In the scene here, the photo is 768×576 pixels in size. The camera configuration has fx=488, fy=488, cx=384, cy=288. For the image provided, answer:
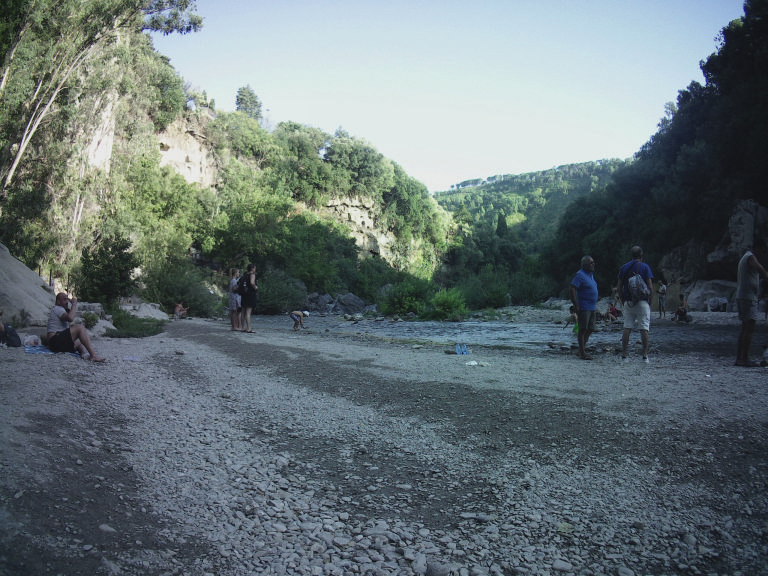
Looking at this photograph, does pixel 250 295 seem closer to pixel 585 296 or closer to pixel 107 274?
pixel 107 274

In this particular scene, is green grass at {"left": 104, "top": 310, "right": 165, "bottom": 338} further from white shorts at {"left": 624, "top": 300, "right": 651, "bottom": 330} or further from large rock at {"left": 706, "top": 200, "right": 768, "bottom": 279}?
large rock at {"left": 706, "top": 200, "right": 768, "bottom": 279}

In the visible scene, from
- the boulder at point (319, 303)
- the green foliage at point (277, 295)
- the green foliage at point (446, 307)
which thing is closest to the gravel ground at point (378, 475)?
the green foliage at point (446, 307)

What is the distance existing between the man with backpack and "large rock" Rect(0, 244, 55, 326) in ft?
47.8

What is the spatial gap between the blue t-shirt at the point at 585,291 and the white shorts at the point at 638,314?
0.66 meters

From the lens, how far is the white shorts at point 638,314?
32.3ft

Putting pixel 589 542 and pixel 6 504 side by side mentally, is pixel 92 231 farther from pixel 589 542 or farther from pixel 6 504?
pixel 589 542

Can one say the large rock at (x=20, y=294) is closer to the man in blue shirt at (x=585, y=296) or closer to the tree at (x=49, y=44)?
the tree at (x=49, y=44)

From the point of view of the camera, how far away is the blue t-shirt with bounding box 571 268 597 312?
10.4 metres

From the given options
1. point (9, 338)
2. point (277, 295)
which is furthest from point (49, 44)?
point (277, 295)

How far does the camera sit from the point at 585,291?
1046 centimetres

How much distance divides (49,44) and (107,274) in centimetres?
962

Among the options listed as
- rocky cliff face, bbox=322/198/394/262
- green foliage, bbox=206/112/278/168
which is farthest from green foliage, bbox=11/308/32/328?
rocky cliff face, bbox=322/198/394/262

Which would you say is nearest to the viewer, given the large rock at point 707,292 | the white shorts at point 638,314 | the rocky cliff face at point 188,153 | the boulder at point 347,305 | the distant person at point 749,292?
the distant person at point 749,292

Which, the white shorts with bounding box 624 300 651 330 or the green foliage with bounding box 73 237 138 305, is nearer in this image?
the white shorts with bounding box 624 300 651 330
